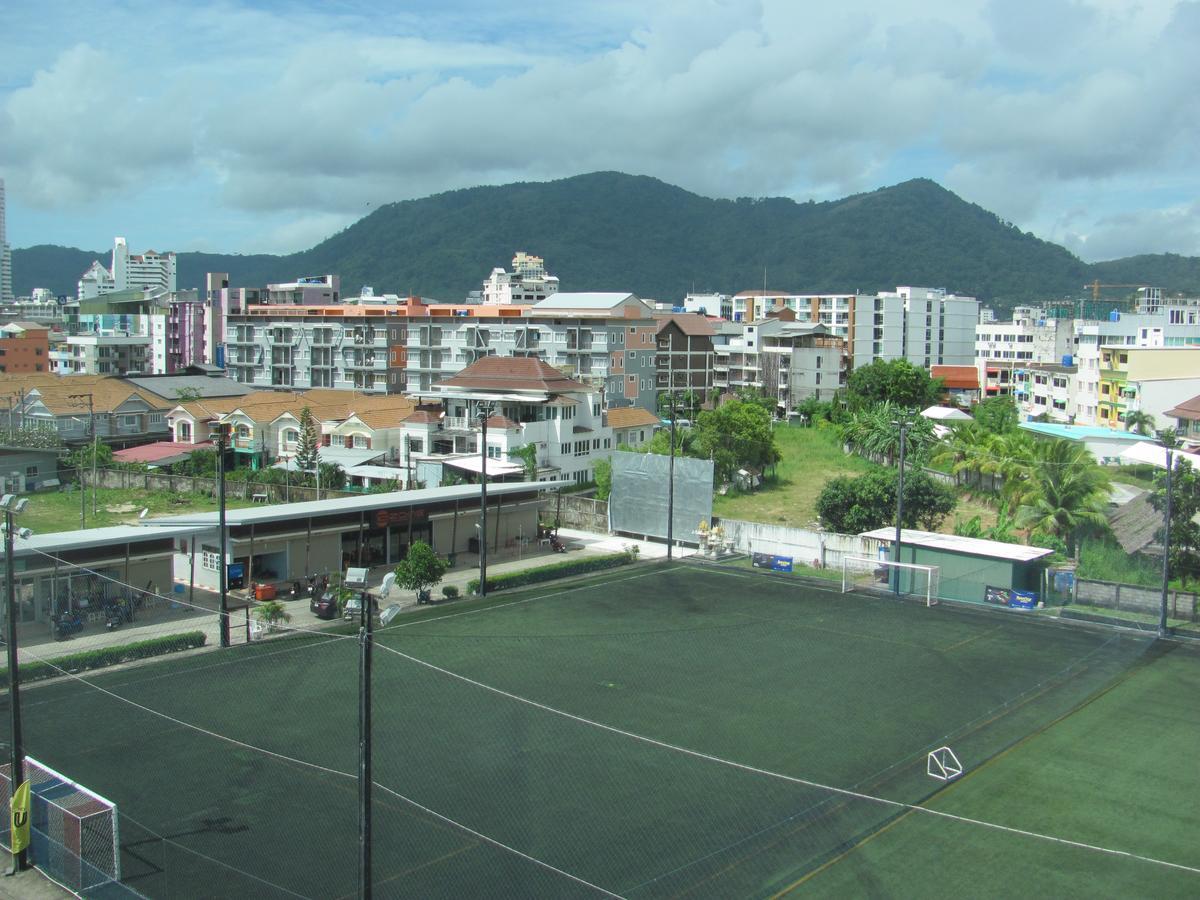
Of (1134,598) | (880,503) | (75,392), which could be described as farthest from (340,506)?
(75,392)

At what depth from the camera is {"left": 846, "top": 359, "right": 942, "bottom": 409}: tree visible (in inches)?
2138

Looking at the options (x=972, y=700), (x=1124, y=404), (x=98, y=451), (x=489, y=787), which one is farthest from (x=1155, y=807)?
(x=1124, y=404)

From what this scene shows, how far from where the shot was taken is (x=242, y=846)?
1012cm

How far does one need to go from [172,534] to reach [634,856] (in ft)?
45.4

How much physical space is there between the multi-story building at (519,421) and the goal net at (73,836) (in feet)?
81.0

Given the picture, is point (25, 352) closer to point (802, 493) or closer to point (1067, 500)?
point (802, 493)

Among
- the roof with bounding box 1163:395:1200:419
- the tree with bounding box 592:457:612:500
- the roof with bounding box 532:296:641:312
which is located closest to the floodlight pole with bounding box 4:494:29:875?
the tree with bounding box 592:457:612:500

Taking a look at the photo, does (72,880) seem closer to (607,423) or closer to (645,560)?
(645,560)

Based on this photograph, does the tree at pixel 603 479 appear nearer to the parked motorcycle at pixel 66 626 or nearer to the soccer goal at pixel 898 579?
the soccer goal at pixel 898 579

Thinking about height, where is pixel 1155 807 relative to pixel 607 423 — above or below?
below

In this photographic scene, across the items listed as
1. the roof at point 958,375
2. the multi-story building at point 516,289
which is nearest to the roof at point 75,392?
the multi-story building at point 516,289

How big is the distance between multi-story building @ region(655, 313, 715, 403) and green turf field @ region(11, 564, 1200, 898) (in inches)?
1574

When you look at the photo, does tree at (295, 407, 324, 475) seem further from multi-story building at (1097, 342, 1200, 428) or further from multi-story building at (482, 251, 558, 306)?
multi-story building at (482, 251, 558, 306)

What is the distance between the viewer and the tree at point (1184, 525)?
69.9ft
